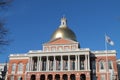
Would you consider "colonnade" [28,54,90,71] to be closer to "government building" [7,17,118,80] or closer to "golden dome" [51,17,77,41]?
"government building" [7,17,118,80]

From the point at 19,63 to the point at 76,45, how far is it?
17096 mm

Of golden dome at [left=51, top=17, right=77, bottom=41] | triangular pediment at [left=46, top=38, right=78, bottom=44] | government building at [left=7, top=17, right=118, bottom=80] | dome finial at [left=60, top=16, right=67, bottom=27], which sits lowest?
government building at [left=7, top=17, right=118, bottom=80]

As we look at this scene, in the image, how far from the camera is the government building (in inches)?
3083

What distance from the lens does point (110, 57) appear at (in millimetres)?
79750

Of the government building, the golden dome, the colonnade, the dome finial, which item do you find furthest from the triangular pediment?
the dome finial

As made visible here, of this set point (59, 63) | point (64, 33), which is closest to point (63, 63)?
point (59, 63)

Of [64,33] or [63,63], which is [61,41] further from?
[63,63]

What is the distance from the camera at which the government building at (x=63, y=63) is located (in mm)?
78312

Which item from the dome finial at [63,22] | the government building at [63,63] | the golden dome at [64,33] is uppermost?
the dome finial at [63,22]

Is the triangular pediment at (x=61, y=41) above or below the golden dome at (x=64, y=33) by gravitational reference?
below

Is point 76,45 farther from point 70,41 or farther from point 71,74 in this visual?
point 71,74

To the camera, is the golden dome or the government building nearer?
the government building

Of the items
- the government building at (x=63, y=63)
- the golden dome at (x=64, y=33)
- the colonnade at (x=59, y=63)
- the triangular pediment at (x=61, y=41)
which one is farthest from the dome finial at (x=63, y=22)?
the colonnade at (x=59, y=63)

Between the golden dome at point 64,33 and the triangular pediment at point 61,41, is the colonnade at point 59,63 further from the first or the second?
the golden dome at point 64,33
